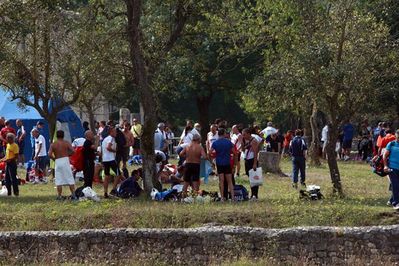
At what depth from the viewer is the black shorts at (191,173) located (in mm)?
19875

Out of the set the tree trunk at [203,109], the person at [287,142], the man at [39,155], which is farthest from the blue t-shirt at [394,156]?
the tree trunk at [203,109]

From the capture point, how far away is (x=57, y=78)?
95.7 ft

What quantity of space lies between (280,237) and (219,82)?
108 feet

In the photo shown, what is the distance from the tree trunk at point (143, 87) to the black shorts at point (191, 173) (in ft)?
2.50

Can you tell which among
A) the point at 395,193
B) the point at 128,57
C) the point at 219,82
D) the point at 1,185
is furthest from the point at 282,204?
the point at 219,82

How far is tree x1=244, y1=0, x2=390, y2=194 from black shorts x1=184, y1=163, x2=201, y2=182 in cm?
277

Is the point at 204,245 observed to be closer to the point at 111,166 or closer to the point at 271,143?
the point at 111,166

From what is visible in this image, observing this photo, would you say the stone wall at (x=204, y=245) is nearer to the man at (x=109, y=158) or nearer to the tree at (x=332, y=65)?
the tree at (x=332, y=65)

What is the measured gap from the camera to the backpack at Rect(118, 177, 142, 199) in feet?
65.3

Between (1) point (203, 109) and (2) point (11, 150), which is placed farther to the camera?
(1) point (203, 109)

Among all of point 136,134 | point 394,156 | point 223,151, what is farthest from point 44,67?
point 394,156

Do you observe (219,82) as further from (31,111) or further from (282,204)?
(282,204)

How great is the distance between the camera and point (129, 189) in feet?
65.7

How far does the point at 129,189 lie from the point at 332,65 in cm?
542
